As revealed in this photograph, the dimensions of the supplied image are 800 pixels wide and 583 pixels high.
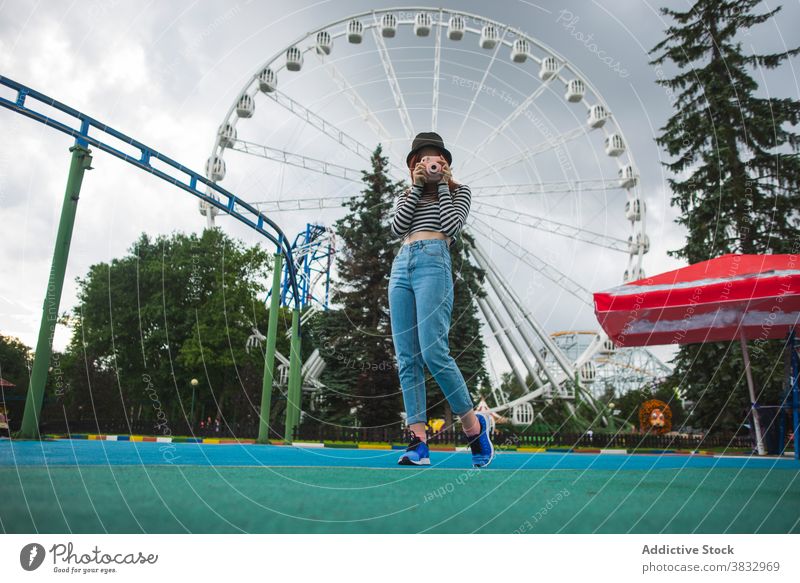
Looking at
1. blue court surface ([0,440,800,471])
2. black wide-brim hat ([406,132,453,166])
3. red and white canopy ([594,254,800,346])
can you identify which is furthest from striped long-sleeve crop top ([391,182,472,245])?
red and white canopy ([594,254,800,346])

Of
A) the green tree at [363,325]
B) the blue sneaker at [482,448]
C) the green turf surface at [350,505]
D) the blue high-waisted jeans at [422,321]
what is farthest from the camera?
the green tree at [363,325]

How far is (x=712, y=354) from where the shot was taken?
13.0 meters

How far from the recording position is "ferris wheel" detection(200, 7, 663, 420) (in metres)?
14.4

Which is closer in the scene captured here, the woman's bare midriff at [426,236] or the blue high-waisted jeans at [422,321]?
the blue high-waisted jeans at [422,321]

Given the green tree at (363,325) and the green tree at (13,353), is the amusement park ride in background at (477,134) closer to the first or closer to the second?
the green tree at (363,325)

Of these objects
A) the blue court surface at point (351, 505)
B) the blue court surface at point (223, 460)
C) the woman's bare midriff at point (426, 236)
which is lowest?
the blue court surface at point (223, 460)

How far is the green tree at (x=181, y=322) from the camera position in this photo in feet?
73.8

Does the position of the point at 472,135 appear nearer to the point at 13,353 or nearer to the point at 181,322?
the point at 13,353

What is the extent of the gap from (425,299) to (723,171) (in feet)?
39.3

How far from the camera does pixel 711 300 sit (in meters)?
5.31

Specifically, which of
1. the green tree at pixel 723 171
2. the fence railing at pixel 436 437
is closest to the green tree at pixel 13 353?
the fence railing at pixel 436 437

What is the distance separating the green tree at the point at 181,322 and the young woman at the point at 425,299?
20.4m

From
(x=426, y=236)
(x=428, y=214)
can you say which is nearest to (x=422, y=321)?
(x=426, y=236)
